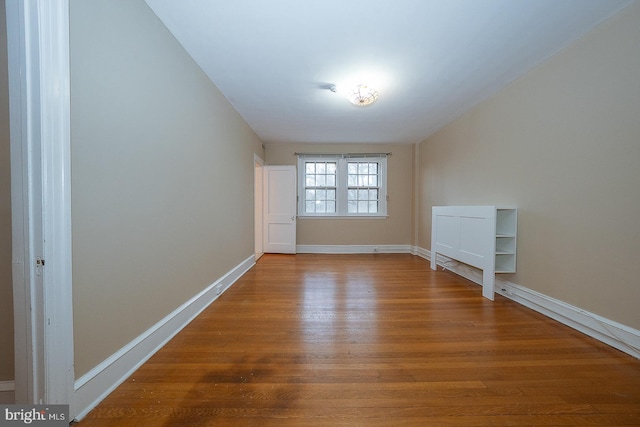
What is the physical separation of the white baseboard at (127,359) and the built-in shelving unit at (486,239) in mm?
3015

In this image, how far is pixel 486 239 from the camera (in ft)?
8.33

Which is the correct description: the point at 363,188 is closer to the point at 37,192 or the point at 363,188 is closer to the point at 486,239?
the point at 486,239

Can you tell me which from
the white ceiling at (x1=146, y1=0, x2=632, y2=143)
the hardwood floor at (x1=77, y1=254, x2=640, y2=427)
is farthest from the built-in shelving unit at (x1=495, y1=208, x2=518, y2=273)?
the white ceiling at (x1=146, y1=0, x2=632, y2=143)

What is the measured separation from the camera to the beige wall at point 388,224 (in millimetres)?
5191

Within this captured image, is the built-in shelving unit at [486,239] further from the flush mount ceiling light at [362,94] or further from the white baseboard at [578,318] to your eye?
the flush mount ceiling light at [362,94]

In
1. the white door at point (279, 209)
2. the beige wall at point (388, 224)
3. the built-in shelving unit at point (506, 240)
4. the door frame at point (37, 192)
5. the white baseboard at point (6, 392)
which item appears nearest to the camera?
the door frame at point (37, 192)

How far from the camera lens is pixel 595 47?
1.77 metres

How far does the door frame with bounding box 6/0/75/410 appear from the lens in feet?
2.98

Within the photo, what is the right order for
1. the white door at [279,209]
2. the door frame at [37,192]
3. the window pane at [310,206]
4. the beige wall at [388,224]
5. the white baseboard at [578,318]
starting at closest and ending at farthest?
the door frame at [37,192] < the white baseboard at [578,318] < the white door at [279,209] < the beige wall at [388,224] < the window pane at [310,206]

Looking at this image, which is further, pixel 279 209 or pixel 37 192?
pixel 279 209

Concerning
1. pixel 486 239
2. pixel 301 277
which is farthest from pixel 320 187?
pixel 486 239

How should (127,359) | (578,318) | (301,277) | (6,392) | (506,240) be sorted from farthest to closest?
(301,277)
(506,240)
(578,318)
(127,359)
(6,392)

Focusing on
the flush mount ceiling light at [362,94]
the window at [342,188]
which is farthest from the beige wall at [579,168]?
the window at [342,188]

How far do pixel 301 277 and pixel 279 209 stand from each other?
78.7 inches
